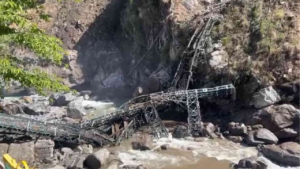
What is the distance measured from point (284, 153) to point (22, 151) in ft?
44.8

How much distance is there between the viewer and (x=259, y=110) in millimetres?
24344

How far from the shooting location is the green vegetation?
86.1 feet

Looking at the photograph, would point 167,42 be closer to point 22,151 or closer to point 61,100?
point 61,100

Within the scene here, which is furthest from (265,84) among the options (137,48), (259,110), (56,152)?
(137,48)

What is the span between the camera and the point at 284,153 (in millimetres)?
19516

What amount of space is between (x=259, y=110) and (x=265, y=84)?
2025mm

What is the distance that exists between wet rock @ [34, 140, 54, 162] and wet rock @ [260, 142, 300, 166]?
1161 cm

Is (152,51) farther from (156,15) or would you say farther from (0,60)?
(0,60)

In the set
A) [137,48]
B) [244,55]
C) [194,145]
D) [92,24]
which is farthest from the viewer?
[92,24]

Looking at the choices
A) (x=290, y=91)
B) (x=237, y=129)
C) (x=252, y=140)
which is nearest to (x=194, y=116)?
(x=237, y=129)

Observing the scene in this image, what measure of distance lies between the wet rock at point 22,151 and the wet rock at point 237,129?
12.1m

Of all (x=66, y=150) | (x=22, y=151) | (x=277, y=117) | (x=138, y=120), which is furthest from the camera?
(x=138, y=120)

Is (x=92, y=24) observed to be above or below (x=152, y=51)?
above

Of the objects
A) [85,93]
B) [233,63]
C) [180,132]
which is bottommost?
[180,132]
